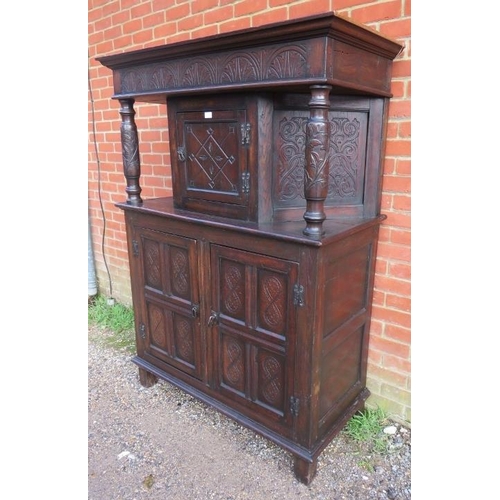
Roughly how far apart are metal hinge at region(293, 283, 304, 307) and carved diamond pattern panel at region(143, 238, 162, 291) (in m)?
0.90

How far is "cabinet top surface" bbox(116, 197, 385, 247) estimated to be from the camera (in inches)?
61.6

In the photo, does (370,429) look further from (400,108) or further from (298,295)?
(400,108)

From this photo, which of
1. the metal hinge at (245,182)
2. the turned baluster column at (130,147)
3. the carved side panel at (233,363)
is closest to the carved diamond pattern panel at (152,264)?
the turned baluster column at (130,147)

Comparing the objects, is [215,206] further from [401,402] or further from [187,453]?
[401,402]

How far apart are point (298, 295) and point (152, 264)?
39.3 inches

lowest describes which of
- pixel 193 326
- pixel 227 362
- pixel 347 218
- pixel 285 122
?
pixel 227 362

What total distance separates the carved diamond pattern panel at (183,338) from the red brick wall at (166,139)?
39.4 inches

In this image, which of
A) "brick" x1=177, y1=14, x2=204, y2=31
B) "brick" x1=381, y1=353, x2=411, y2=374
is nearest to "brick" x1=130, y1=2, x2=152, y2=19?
"brick" x1=177, y1=14, x2=204, y2=31

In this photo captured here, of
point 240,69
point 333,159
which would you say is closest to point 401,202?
point 333,159

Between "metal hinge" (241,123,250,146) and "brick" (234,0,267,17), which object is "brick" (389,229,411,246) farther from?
"brick" (234,0,267,17)

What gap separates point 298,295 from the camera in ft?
5.38

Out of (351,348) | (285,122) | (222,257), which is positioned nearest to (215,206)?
(222,257)

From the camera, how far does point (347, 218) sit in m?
1.89

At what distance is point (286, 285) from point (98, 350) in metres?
2.05
